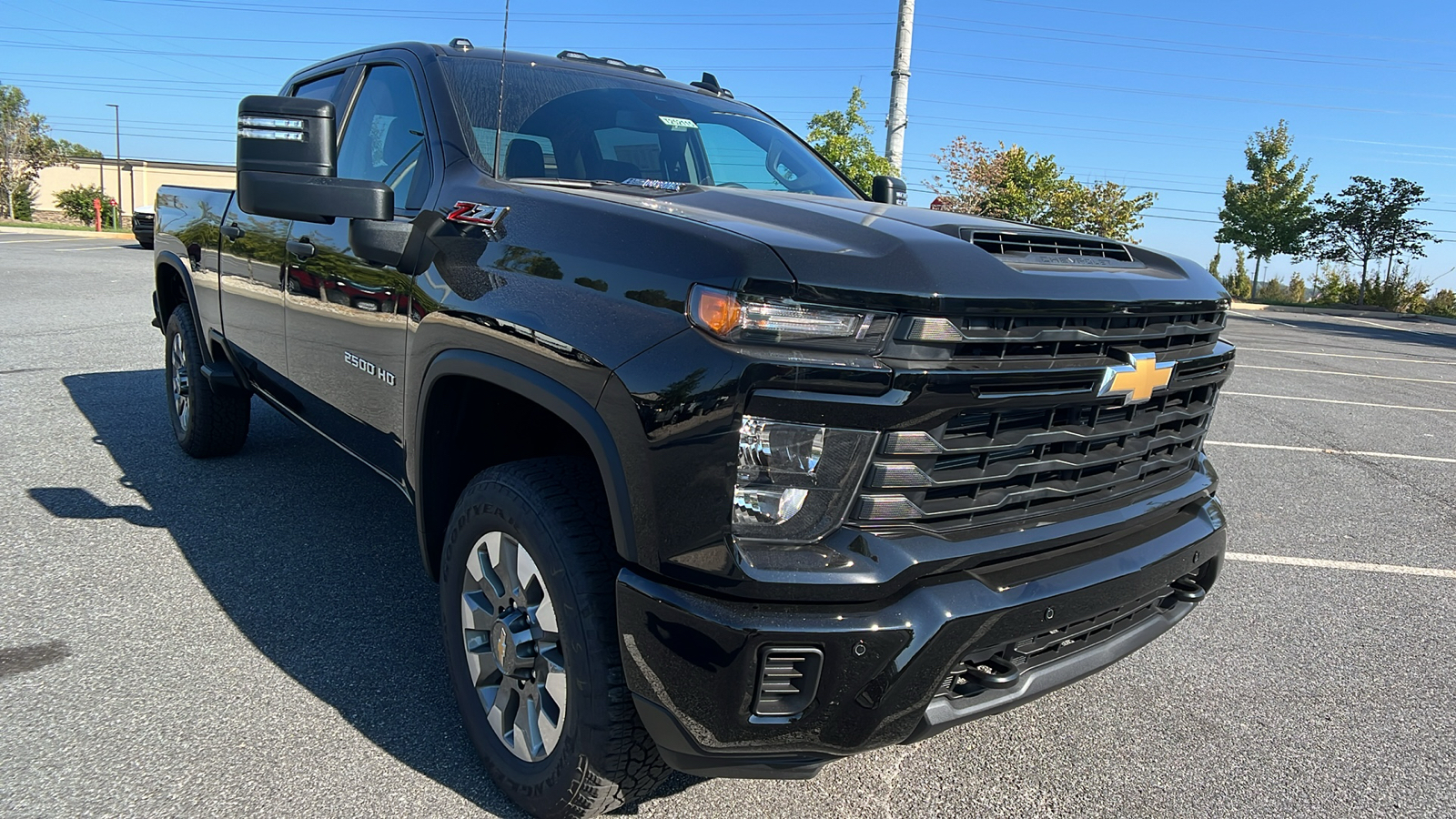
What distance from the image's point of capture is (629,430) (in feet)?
6.12

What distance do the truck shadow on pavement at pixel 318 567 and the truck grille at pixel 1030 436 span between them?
3.70 feet

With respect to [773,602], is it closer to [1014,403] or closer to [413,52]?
[1014,403]

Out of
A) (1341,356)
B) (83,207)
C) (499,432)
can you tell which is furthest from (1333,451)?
(83,207)

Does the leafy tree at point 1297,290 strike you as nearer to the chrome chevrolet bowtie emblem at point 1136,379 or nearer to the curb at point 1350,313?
the curb at point 1350,313

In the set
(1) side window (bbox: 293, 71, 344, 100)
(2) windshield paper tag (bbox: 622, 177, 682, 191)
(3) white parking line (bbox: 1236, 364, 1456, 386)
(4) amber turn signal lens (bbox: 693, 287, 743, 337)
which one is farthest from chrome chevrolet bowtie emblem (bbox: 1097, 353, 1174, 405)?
(3) white parking line (bbox: 1236, 364, 1456, 386)

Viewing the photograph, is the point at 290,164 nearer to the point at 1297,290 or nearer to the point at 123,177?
the point at 1297,290

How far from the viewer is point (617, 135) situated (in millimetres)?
3189

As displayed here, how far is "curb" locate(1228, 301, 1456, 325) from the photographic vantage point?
29109mm

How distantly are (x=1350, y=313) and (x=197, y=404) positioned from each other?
35.3 meters

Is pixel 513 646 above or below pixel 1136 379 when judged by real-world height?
below

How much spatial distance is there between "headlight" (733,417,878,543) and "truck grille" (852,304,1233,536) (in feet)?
0.15

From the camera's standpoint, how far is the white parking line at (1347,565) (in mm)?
4320

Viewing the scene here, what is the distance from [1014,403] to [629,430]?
0.78m

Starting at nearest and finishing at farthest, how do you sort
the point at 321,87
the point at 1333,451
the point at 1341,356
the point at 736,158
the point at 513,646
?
the point at 513,646, the point at 736,158, the point at 321,87, the point at 1333,451, the point at 1341,356
